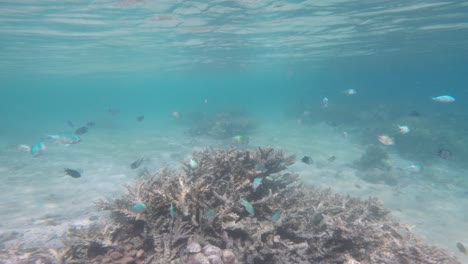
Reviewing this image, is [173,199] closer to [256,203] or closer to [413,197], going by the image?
[256,203]

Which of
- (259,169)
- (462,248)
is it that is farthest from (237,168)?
(462,248)

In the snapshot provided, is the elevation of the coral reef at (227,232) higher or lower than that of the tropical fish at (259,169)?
lower

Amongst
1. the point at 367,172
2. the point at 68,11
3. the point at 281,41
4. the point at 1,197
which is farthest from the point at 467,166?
the point at 68,11

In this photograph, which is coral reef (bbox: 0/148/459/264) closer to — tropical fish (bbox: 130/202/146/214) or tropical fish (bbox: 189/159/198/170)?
tropical fish (bbox: 130/202/146/214)

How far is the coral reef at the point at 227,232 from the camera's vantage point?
13.1 ft

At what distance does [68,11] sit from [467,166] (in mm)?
28601

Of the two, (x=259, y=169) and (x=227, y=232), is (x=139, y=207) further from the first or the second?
(x=259, y=169)

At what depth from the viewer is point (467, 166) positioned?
1919cm

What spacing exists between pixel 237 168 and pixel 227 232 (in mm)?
1383

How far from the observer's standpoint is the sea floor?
8.88 m

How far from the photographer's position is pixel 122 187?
12.9 meters

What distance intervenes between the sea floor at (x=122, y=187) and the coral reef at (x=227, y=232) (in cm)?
292

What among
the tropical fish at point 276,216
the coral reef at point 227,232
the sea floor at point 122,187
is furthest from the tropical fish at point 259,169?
the sea floor at point 122,187

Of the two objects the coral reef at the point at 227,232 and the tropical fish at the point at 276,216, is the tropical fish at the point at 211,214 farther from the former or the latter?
the tropical fish at the point at 276,216
